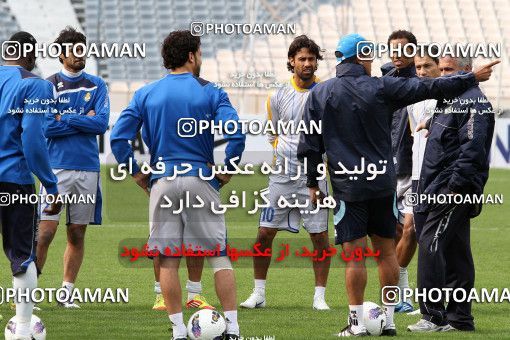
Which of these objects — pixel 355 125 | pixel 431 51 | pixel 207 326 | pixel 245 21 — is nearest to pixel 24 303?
pixel 207 326

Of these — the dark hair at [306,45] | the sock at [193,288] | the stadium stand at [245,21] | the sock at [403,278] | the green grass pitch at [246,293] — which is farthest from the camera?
the stadium stand at [245,21]

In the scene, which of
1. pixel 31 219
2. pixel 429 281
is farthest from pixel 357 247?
pixel 31 219

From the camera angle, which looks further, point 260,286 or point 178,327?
point 260,286

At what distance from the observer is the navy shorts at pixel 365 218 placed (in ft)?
24.7

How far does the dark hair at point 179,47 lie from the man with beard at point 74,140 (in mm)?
2148

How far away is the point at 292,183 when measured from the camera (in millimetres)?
9680

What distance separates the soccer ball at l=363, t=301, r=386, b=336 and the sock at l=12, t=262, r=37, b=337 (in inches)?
85.5

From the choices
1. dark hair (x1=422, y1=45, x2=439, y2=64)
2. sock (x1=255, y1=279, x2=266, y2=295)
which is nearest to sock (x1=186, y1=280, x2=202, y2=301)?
sock (x1=255, y1=279, x2=266, y2=295)

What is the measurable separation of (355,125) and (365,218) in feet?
2.03

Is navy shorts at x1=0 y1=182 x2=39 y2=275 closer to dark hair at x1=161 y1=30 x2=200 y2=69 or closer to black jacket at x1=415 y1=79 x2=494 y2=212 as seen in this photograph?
dark hair at x1=161 y1=30 x2=200 y2=69

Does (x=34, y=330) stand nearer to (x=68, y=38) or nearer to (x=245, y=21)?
(x=68, y=38)

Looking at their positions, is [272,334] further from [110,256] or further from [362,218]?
[110,256]

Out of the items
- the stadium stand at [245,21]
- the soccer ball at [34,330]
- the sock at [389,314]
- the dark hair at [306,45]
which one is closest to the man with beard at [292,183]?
the dark hair at [306,45]

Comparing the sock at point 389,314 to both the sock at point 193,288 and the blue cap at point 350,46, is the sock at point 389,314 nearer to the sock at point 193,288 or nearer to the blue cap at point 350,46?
the blue cap at point 350,46
